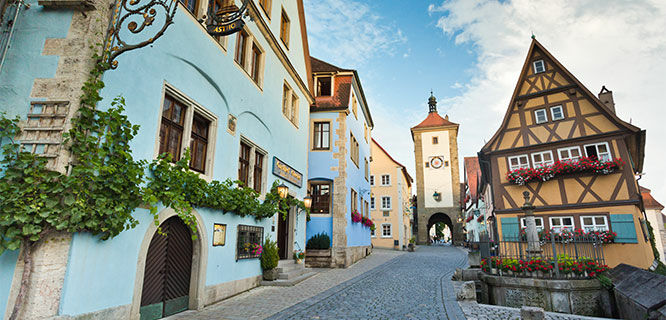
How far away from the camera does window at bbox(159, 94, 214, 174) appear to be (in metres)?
6.61

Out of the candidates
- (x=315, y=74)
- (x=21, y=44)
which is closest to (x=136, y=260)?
(x=21, y=44)

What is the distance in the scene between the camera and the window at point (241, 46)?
9.48 m

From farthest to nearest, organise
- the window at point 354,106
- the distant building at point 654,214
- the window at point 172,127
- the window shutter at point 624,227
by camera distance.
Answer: the distant building at point 654,214 < the window at point 354,106 < the window shutter at point 624,227 < the window at point 172,127

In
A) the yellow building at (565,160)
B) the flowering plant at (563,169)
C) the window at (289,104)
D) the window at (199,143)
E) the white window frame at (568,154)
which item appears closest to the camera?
the window at (199,143)

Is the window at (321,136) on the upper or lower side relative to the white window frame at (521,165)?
upper

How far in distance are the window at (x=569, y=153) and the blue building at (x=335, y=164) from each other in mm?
9913

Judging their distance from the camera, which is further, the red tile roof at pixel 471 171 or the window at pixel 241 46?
the red tile roof at pixel 471 171

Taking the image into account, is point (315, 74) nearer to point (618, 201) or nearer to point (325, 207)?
point (325, 207)

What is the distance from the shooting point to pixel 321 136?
17.5 m

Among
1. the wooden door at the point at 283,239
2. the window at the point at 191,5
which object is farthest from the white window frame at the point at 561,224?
the window at the point at 191,5

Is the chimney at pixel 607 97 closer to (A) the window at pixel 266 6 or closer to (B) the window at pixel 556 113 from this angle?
(B) the window at pixel 556 113

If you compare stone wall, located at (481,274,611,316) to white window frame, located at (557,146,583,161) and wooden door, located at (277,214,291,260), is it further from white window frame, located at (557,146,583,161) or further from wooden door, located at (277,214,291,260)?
white window frame, located at (557,146,583,161)

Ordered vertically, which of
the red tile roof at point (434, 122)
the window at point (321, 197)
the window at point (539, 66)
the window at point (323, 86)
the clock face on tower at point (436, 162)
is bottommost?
the window at point (321, 197)

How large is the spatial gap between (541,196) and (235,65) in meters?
14.8
